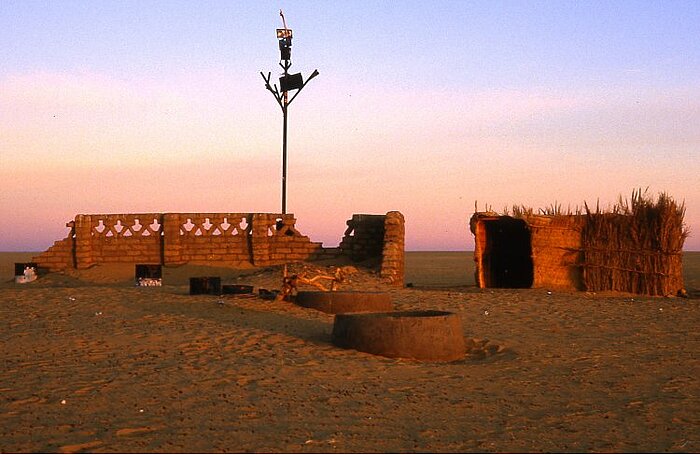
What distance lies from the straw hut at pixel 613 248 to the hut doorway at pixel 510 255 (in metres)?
2.01

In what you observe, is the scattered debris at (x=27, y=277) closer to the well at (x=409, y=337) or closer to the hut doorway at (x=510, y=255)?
the hut doorway at (x=510, y=255)

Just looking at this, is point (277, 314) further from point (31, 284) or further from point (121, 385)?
point (31, 284)

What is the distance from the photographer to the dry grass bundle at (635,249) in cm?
1775

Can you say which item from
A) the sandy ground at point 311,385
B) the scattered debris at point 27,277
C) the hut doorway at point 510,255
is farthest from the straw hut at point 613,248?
the scattered debris at point 27,277

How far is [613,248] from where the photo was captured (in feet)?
58.4

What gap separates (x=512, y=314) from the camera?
43.0ft

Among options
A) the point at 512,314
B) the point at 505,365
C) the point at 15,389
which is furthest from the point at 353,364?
the point at 512,314

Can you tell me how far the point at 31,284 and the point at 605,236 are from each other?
1372cm

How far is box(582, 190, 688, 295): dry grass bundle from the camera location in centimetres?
1775

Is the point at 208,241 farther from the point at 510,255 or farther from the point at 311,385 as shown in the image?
the point at 311,385

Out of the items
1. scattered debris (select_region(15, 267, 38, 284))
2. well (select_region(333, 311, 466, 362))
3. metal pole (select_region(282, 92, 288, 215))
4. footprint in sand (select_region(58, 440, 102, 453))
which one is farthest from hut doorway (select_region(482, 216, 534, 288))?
footprint in sand (select_region(58, 440, 102, 453))

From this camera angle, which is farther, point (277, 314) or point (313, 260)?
point (313, 260)

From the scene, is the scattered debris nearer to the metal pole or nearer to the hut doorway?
the metal pole

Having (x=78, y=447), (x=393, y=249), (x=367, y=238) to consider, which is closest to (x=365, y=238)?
(x=367, y=238)
